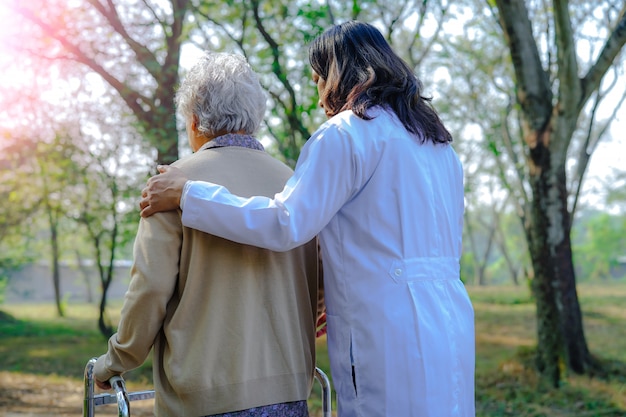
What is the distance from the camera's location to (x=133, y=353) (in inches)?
73.3

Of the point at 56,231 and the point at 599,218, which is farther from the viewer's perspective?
the point at 599,218

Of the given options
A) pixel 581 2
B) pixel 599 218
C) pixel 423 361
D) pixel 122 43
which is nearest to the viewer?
pixel 423 361

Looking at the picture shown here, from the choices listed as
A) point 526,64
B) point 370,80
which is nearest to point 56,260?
point 526,64

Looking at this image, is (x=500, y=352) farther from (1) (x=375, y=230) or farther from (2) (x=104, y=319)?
→ (1) (x=375, y=230)

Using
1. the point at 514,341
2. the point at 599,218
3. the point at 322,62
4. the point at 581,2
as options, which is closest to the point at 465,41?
the point at 581,2

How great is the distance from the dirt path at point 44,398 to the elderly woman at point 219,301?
607 cm

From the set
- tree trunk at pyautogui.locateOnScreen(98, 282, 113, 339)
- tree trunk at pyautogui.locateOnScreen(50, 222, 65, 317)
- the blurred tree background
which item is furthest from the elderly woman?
tree trunk at pyautogui.locateOnScreen(50, 222, 65, 317)

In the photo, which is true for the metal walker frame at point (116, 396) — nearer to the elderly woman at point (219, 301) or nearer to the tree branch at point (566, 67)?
the elderly woman at point (219, 301)

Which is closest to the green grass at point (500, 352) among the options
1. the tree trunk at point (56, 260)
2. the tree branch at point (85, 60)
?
the tree trunk at point (56, 260)

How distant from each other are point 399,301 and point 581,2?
11099mm

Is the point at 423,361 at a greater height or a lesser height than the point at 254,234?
lesser

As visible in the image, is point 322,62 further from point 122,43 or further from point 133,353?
point 122,43

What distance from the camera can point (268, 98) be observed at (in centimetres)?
427

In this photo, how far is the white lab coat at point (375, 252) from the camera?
171 centimetres
